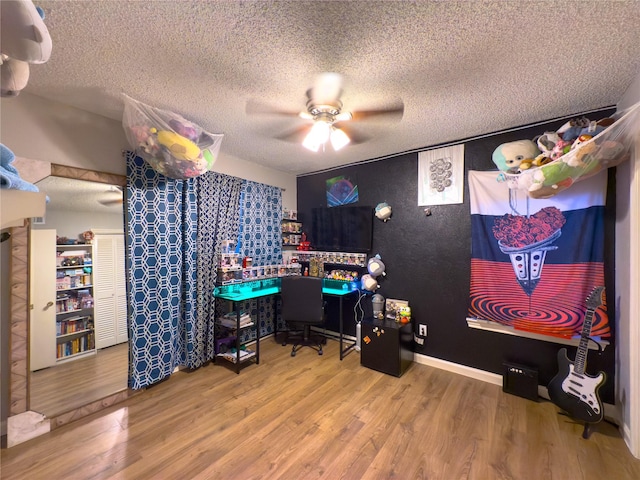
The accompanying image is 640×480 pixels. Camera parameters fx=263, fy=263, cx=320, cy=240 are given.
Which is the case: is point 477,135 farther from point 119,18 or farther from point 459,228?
point 119,18

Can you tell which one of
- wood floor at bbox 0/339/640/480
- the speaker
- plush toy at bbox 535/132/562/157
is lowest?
wood floor at bbox 0/339/640/480

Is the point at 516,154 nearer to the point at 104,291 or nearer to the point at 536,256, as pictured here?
the point at 536,256

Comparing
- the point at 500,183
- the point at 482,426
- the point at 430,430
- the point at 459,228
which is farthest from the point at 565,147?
the point at 430,430

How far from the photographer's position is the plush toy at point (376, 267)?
320 centimetres

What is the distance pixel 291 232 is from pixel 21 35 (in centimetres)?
341

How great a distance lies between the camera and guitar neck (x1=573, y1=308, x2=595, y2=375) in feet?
6.35

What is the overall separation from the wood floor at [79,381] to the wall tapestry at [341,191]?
113 inches

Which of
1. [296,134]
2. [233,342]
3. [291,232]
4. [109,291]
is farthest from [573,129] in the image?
[109,291]

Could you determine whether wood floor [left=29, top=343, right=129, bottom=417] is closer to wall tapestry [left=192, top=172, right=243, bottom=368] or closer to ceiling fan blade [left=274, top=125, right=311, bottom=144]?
wall tapestry [left=192, top=172, right=243, bottom=368]

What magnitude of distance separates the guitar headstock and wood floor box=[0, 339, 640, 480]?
0.91 metres

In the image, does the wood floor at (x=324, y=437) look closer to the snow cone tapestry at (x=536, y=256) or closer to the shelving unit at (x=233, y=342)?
the shelving unit at (x=233, y=342)

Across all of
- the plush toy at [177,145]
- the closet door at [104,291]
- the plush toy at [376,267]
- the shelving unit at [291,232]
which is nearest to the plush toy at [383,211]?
the plush toy at [376,267]

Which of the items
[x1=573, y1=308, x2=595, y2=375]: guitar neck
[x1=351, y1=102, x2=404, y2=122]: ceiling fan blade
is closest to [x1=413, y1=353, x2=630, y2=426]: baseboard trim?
[x1=573, y1=308, x2=595, y2=375]: guitar neck

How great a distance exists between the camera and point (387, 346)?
2773mm
